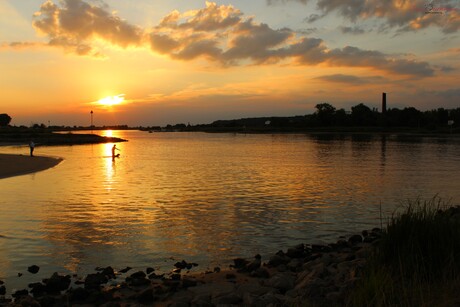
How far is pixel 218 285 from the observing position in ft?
35.6

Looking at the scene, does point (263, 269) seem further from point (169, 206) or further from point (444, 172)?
point (444, 172)

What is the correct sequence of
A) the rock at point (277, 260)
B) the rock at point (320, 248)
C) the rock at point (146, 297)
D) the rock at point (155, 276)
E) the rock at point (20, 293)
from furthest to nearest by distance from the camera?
the rock at point (320, 248)
the rock at point (277, 260)
the rock at point (155, 276)
the rock at point (20, 293)
the rock at point (146, 297)

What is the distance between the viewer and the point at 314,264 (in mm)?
12062

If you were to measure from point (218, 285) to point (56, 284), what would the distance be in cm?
402

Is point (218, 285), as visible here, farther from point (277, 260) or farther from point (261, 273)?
point (277, 260)

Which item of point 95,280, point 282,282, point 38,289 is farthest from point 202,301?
point 38,289

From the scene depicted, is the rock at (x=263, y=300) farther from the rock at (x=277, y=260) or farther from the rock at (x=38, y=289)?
the rock at (x=38, y=289)

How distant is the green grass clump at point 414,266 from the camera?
728cm

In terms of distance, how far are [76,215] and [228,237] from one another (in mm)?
7813

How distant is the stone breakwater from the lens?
919 centimetres

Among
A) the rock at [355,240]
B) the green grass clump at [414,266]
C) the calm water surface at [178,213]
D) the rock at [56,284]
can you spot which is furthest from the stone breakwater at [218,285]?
the rock at [355,240]

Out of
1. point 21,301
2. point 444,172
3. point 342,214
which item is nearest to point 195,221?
point 342,214

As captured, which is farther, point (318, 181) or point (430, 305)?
point (318, 181)

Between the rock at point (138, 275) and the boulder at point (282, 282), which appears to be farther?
the rock at point (138, 275)
